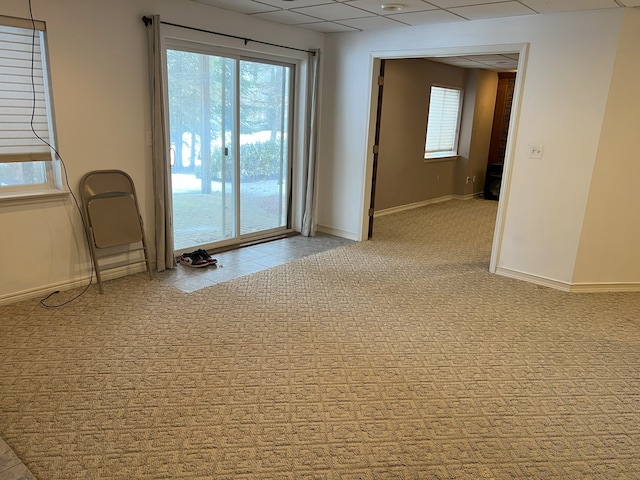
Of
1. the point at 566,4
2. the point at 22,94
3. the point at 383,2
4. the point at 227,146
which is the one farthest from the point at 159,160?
the point at 566,4

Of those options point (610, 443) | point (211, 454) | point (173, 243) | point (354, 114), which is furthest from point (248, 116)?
point (610, 443)

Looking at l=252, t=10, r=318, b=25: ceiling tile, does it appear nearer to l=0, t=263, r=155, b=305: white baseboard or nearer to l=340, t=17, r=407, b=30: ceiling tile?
l=340, t=17, r=407, b=30: ceiling tile

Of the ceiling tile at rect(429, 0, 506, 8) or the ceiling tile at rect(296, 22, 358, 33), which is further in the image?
the ceiling tile at rect(296, 22, 358, 33)

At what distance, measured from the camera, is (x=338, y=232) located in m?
5.88

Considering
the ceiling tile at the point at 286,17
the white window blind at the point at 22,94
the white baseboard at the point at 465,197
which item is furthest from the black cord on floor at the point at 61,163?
the white baseboard at the point at 465,197

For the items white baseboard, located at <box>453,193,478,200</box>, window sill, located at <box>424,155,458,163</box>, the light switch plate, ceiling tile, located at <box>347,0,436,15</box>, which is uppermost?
ceiling tile, located at <box>347,0,436,15</box>

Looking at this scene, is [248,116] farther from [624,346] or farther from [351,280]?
[624,346]

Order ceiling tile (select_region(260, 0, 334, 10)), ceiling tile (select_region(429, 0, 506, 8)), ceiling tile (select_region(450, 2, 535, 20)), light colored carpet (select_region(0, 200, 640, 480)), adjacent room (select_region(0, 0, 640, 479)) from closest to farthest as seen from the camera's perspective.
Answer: light colored carpet (select_region(0, 200, 640, 480)) → adjacent room (select_region(0, 0, 640, 479)) → ceiling tile (select_region(429, 0, 506, 8)) → ceiling tile (select_region(450, 2, 535, 20)) → ceiling tile (select_region(260, 0, 334, 10))

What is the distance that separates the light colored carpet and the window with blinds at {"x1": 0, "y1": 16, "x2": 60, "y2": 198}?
102 centimetres

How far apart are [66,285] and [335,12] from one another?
334cm

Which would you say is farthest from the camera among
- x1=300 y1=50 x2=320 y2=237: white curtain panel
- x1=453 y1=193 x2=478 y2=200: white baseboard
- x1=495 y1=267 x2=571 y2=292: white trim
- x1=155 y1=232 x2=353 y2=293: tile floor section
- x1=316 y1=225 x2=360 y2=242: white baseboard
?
x1=453 y1=193 x2=478 y2=200: white baseboard

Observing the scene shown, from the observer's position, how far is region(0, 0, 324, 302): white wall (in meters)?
3.44

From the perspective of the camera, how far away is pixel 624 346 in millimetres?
3250

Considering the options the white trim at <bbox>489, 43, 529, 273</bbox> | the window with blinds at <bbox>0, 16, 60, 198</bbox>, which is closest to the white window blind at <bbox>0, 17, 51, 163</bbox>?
the window with blinds at <bbox>0, 16, 60, 198</bbox>
